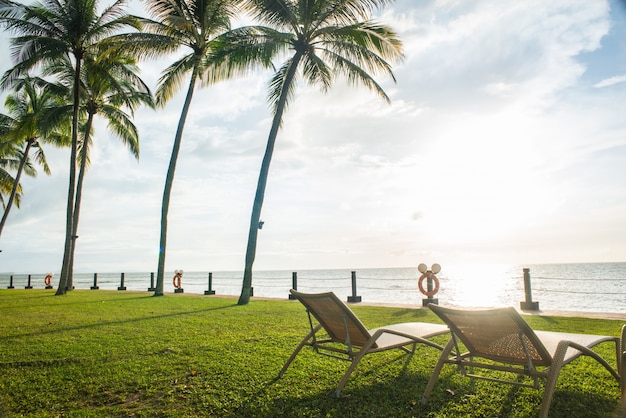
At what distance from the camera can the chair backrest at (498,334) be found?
8.51 ft

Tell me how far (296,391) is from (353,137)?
404 inches

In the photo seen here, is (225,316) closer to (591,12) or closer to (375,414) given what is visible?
(375,414)

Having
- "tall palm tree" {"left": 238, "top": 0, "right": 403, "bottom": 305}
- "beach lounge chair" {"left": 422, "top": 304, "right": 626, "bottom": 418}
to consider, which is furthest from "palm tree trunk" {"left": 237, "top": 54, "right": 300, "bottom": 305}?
"beach lounge chair" {"left": 422, "top": 304, "right": 626, "bottom": 418}

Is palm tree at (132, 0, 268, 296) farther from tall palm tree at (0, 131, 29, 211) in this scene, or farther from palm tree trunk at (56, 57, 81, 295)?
tall palm tree at (0, 131, 29, 211)

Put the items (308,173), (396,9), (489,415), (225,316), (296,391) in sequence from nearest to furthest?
1. (489,415)
2. (296,391)
3. (225,316)
4. (396,9)
5. (308,173)

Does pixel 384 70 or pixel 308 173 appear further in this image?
pixel 308 173

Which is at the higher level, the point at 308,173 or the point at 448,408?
the point at 308,173

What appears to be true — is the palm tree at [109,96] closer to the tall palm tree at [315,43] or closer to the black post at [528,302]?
the tall palm tree at [315,43]

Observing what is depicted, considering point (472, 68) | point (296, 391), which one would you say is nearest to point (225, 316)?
point (296, 391)

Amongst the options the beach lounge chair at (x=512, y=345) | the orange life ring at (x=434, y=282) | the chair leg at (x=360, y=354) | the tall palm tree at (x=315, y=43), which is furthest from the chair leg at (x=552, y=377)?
the tall palm tree at (x=315, y=43)

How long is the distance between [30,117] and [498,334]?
59.9ft

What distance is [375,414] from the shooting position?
2811 mm

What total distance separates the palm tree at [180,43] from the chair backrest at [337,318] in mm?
10831

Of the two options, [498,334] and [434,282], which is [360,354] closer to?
[498,334]
